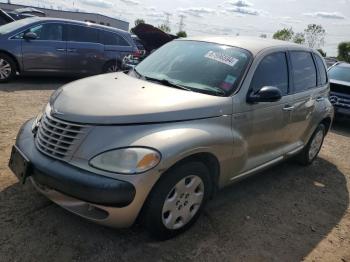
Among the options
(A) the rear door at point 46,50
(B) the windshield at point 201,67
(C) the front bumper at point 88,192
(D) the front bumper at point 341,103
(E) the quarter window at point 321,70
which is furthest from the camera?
(A) the rear door at point 46,50

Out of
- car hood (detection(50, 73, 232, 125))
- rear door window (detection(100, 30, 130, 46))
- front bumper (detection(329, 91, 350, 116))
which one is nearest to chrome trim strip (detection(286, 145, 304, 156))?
car hood (detection(50, 73, 232, 125))

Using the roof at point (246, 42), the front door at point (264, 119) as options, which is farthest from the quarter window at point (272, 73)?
the roof at point (246, 42)

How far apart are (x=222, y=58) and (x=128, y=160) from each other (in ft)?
5.57

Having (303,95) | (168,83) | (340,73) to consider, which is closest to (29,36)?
(168,83)

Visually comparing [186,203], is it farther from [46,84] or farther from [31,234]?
[46,84]

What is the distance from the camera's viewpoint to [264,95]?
377 cm

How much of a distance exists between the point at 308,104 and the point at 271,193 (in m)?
1.25

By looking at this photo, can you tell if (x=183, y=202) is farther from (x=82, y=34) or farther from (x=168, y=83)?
(x=82, y=34)

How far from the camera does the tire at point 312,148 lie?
18.4 ft

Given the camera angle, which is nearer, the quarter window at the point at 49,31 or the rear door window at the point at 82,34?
the quarter window at the point at 49,31

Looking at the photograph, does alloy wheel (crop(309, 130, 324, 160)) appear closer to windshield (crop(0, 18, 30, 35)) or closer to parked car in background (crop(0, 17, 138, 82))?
parked car in background (crop(0, 17, 138, 82))

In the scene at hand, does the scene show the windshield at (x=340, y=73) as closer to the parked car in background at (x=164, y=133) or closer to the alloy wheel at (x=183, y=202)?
the parked car in background at (x=164, y=133)

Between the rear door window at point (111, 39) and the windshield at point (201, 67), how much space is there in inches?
252

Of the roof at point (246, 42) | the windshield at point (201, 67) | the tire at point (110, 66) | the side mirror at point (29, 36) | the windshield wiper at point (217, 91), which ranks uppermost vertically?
the roof at point (246, 42)
